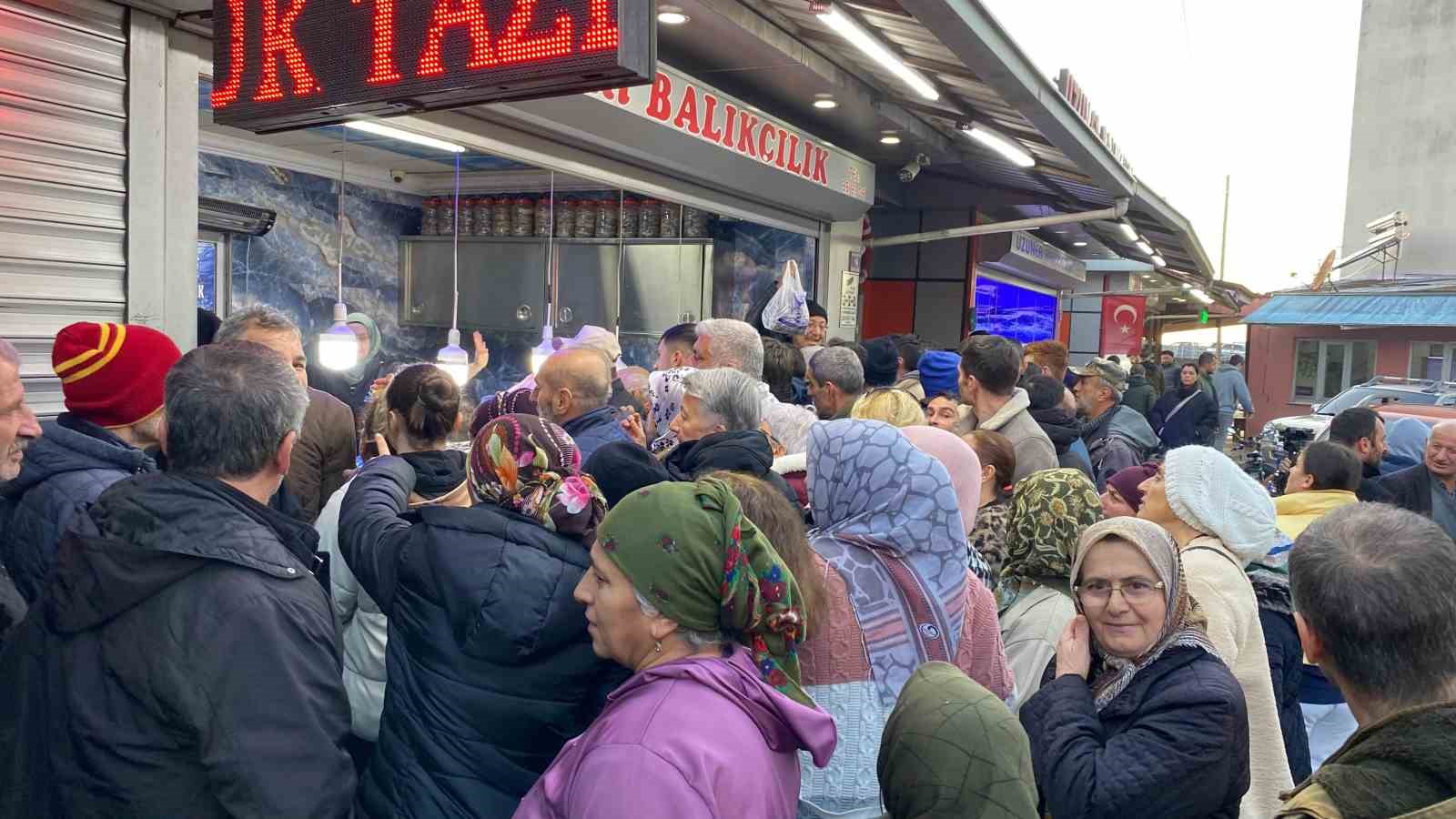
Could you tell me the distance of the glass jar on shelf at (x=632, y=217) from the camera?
29.1 ft

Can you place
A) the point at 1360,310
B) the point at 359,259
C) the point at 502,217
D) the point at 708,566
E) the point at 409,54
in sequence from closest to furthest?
the point at 708,566 < the point at 409,54 < the point at 359,259 < the point at 502,217 < the point at 1360,310

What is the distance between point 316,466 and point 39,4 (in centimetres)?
175

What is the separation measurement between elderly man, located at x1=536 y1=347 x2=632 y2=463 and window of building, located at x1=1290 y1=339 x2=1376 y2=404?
2315 centimetres

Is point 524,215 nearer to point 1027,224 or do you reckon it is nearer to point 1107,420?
point 1027,224

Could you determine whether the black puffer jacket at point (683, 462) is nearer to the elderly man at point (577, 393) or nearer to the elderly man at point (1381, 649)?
the elderly man at point (577, 393)

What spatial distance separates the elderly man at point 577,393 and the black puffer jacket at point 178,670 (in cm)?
162

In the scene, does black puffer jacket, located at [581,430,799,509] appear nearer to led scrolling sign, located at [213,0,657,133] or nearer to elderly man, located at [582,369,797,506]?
elderly man, located at [582,369,797,506]

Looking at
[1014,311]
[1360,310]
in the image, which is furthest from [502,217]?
[1360,310]

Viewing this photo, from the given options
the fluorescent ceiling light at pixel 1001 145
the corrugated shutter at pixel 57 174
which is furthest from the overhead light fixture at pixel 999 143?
the corrugated shutter at pixel 57 174

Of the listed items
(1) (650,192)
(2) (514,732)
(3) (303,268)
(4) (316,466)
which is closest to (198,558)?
(2) (514,732)

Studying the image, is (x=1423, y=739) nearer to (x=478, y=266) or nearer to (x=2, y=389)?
(x=2, y=389)

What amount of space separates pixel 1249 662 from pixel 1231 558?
291mm

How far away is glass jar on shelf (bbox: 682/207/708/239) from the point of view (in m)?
8.88

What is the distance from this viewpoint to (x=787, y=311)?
295 inches
